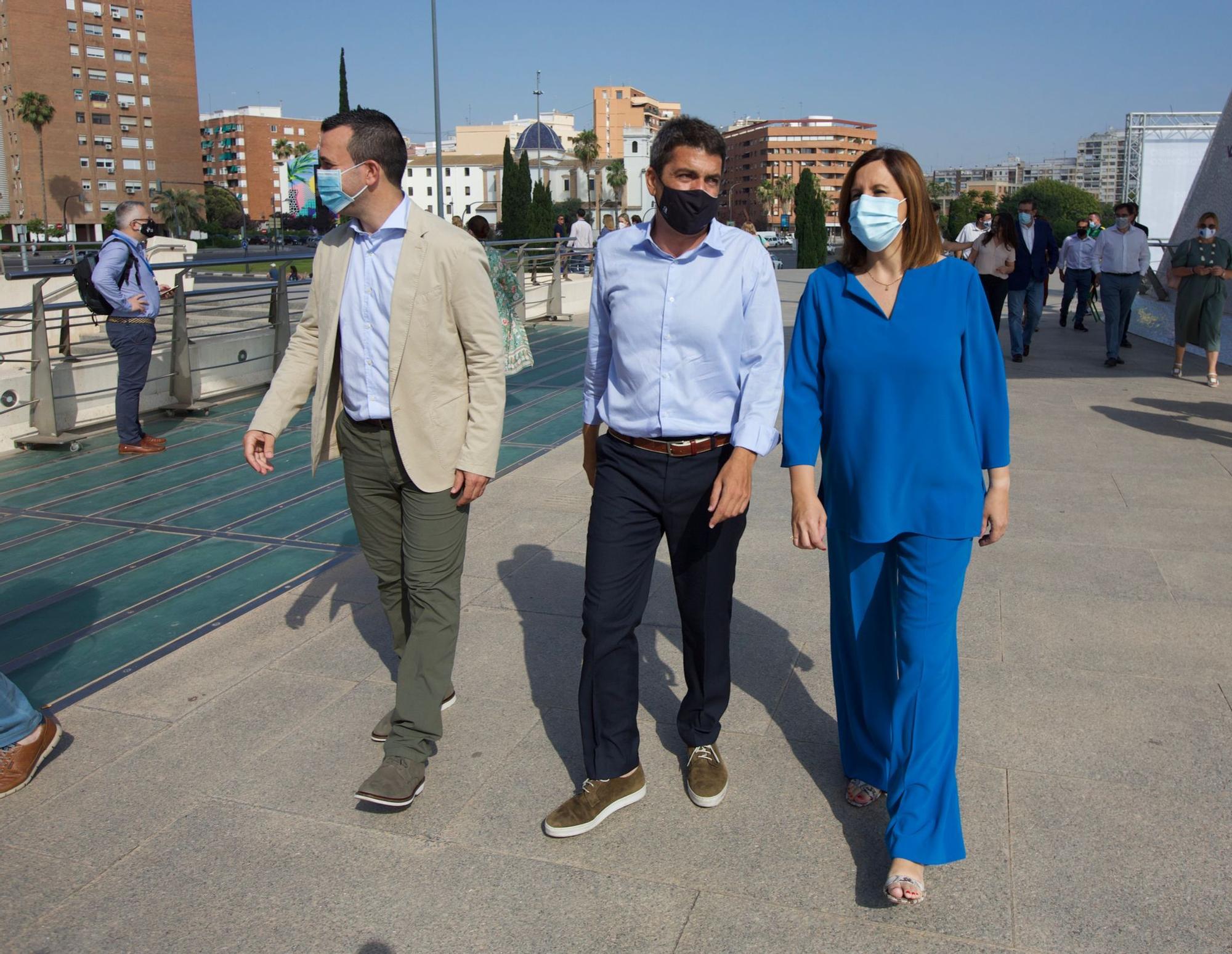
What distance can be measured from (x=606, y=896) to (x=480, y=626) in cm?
208

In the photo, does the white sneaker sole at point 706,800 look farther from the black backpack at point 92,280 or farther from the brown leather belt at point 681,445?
the black backpack at point 92,280

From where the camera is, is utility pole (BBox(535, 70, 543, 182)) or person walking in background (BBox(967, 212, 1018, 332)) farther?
utility pole (BBox(535, 70, 543, 182))

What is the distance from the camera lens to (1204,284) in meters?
10.8

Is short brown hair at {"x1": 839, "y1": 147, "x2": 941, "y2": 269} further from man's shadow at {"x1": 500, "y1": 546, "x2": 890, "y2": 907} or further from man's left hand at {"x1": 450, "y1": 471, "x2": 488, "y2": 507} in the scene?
man's shadow at {"x1": 500, "y1": 546, "x2": 890, "y2": 907}

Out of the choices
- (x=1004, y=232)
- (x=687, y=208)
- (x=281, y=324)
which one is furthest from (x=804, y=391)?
(x=1004, y=232)

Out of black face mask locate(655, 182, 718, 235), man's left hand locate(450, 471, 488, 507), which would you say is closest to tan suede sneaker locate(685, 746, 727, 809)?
man's left hand locate(450, 471, 488, 507)

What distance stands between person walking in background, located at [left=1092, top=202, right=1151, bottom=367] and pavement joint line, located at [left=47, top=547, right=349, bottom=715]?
1030cm

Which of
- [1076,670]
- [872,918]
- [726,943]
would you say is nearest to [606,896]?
[726,943]

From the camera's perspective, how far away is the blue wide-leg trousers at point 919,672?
8.83ft

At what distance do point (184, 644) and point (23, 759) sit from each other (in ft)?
4.06

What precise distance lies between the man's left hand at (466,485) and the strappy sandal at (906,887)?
1.61 m

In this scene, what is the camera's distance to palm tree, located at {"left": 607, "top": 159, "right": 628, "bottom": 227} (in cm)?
12469

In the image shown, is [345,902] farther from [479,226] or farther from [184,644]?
[479,226]

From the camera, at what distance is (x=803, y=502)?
2.88m
